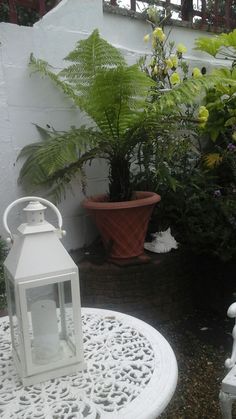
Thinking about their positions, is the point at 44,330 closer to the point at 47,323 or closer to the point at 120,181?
the point at 47,323

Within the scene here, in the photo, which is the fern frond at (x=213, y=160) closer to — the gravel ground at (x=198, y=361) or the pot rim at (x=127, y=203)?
the pot rim at (x=127, y=203)

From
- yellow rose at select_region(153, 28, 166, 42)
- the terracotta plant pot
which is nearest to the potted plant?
the terracotta plant pot

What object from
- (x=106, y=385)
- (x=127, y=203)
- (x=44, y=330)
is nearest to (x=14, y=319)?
(x=44, y=330)

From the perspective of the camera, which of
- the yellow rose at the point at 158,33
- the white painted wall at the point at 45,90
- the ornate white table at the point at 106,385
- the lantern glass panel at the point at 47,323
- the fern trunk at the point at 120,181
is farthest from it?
the yellow rose at the point at 158,33

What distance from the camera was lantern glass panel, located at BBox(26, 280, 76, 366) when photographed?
1.06m

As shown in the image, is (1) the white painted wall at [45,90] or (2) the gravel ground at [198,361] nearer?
(2) the gravel ground at [198,361]

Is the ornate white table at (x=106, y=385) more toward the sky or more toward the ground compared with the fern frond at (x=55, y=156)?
more toward the ground

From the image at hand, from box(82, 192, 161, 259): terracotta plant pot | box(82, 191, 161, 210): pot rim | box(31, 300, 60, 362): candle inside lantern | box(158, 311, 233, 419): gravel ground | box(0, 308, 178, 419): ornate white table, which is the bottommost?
box(158, 311, 233, 419): gravel ground

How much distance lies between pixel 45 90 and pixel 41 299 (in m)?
1.87

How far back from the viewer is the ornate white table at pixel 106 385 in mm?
951

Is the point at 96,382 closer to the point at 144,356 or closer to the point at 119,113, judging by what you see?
the point at 144,356

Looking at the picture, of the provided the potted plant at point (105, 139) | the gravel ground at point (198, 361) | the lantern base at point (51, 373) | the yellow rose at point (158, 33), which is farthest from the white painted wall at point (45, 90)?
the lantern base at point (51, 373)

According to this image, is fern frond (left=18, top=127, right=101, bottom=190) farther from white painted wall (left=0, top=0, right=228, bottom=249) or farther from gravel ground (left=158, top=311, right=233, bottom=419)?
gravel ground (left=158, top=311, right=233, bottom=419)

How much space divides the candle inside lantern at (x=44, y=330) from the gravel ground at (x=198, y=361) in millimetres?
1235
